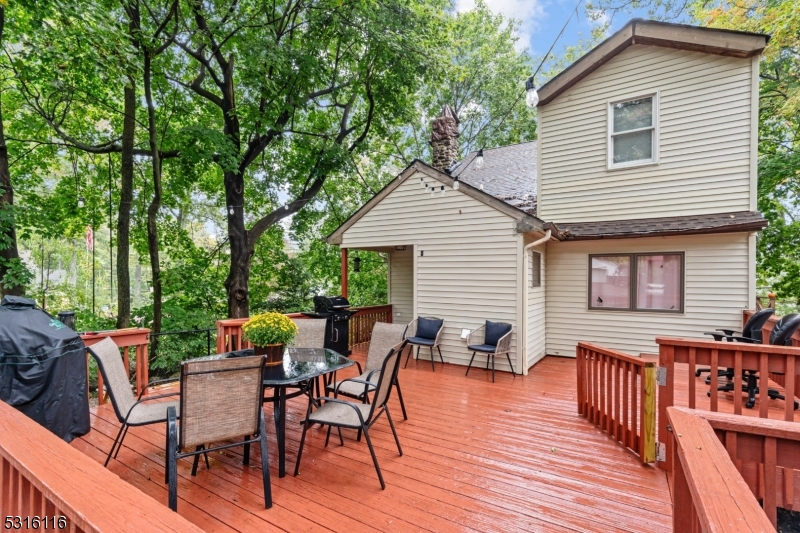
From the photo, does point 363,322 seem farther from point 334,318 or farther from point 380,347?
point 380,347

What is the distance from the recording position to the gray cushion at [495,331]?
5828 mm

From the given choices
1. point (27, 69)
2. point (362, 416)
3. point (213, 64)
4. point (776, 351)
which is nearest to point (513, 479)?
point (362, 416)

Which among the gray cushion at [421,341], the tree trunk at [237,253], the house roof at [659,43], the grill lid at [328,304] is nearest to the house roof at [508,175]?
the house roof at [659,43]

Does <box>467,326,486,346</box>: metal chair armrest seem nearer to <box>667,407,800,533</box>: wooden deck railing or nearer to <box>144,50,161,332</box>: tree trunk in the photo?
<box>667,407,800,533</box>: wooden deck railing

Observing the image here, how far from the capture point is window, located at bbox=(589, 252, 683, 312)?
20.0 ft

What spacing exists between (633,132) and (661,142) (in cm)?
49

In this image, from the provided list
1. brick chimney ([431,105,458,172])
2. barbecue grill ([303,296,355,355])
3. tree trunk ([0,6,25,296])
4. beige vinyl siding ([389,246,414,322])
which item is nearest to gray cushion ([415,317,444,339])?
barbecue grill ([303,296,355,355])

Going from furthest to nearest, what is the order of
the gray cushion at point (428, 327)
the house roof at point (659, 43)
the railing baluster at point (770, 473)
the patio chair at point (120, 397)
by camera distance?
the gray cushion at point (428, 327), the house roof at point (659, 43), the patio chair at point (120, 397), the railing baluster at point (770, 473)

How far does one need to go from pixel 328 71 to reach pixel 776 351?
9.93 meters

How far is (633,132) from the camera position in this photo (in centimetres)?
652

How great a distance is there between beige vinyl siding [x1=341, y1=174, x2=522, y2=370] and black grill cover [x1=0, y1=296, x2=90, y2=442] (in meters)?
4.84

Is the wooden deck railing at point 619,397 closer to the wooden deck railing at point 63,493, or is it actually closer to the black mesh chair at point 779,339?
the black mesh chair at point 779,339

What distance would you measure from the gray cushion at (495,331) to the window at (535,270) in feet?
3.01

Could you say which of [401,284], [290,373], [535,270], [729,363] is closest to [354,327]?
[401,284]
